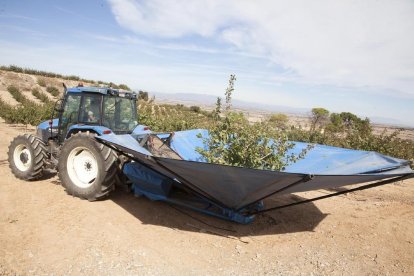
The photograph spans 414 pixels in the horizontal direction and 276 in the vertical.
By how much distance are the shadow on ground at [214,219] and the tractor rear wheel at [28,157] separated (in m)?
1.72

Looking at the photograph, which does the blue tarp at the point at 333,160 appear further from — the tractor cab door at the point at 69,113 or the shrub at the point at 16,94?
the shrub at the point at 16,94

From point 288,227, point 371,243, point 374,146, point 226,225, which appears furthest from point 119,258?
point 374,146

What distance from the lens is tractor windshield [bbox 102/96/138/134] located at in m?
5.84

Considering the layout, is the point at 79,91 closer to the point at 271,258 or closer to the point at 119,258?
the point at 119,258

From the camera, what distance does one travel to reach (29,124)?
623 inches

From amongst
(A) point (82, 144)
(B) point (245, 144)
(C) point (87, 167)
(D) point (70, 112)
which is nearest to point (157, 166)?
(B) point (245, 144)

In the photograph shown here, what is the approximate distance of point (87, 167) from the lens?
548 centimetres

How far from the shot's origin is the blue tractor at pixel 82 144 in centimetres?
513

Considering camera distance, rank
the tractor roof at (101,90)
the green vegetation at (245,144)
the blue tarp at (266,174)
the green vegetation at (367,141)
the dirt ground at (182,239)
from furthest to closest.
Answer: the green vegetation at (367,141), the tractor roof at (101,90), the green vegetation at (245,144), the dirt ground at (182,239), the blue tarp at (266,174)

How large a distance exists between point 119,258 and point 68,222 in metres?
1.32

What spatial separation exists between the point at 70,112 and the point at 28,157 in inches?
52.3

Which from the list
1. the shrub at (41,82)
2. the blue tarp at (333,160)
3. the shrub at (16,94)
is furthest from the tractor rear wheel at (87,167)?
the shrub at (41,82)

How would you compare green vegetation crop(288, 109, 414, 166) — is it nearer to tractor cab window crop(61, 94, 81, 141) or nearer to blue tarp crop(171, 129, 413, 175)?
blue tarp crop(171, 129, 413, 175)

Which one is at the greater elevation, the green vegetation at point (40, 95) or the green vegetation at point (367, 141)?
the green vegetation at point (367, 141)
